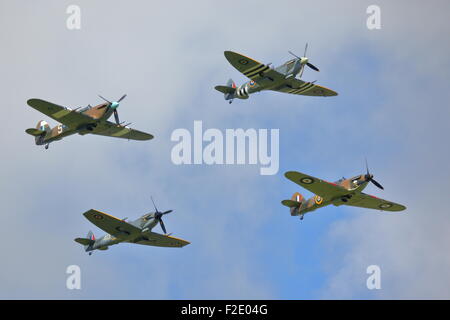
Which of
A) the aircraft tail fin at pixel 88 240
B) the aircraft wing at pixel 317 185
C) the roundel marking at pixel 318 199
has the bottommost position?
the aircraft tail fin at pixel 88 240

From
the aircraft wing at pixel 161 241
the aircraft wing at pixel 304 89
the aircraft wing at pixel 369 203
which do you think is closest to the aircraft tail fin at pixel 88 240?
the aircraft wing at pixel 161 241

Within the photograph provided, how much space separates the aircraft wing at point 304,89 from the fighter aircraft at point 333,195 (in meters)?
7.67

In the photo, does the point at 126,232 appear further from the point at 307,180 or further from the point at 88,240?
the point at 307,180

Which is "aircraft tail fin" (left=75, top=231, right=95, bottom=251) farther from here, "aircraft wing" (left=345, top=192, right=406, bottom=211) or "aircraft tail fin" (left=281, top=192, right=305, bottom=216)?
"aircraft wing" (left=345, top=192, right=406, bottom=211)

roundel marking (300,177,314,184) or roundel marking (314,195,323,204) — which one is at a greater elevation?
roundel marking (300,177,314,184)

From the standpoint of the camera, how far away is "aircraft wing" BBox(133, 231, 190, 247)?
62900 mm

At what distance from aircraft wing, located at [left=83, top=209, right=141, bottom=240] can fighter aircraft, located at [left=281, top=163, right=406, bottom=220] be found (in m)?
9.84

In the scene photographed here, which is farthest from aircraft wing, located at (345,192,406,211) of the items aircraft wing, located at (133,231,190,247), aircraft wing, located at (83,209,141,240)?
aircraft wing, located at (83,209,141,240)

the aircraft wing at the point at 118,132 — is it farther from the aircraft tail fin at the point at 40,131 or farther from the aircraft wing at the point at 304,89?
the aircraft wing at the point at 304,89

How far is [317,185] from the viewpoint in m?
59.3

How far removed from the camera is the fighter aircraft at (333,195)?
58.4 m
